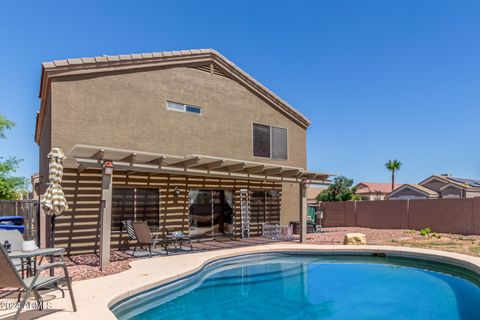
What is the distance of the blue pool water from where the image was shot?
255 inches

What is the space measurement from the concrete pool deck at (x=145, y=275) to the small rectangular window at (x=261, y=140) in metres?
5.08

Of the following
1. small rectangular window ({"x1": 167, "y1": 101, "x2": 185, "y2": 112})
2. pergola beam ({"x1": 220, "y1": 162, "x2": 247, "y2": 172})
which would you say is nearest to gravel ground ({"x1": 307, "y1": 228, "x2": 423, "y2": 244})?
pergola beam ({"x1": 220, "y1": 162, "x2": 247, "y2": 172})

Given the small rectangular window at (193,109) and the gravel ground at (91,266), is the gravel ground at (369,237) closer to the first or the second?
the small rectangular window at (193,109)

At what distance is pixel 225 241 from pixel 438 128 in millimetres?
26028

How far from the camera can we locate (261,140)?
16281mm

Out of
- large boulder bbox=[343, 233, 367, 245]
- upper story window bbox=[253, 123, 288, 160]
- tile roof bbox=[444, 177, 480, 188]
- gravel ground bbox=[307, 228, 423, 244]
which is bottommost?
gravel ground bbox=[307, 228, 423, 244]

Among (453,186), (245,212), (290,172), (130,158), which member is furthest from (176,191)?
(453,186)

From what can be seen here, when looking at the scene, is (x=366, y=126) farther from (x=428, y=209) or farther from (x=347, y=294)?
(x=347, y=294)

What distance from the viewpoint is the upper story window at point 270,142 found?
16109 millimetres

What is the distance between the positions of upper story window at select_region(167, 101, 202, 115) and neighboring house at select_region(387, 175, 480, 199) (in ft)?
98.5

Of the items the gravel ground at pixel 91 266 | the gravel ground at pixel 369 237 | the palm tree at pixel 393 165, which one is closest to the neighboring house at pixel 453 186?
the palm tree at pixel 393 165

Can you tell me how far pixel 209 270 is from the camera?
9.66 metres

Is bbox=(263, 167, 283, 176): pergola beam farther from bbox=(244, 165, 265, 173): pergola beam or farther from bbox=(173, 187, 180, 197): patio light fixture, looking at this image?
bbox=(173, 187, 180, 197): patio light fixture

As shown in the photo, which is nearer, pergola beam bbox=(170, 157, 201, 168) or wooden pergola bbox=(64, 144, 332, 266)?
wooden pergola bbox=(64, 144, 332, 266)
